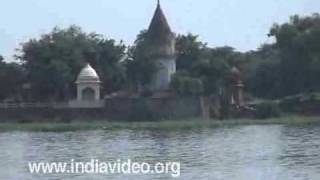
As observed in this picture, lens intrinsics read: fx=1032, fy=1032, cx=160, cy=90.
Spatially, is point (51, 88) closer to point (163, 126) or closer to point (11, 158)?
point (163, 126)

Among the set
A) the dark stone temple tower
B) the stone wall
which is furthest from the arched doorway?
the dark stone temple tower

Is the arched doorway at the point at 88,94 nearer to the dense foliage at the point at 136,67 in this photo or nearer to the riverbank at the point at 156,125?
the dense foliage at the point at 136,67

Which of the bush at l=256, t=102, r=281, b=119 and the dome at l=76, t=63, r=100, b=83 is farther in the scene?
the dome at l=76, t=63, r=100, b=83

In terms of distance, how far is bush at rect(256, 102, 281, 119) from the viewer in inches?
2032

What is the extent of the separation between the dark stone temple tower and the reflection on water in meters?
19.3

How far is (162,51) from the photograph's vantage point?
2315 inches

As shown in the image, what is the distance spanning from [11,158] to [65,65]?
3174 cm

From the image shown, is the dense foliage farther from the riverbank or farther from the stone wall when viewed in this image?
the riverbank

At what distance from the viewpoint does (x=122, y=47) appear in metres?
64.3

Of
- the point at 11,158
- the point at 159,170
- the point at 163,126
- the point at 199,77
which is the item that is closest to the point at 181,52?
the point at 199,77

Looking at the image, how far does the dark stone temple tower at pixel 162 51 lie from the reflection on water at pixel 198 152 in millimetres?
19289

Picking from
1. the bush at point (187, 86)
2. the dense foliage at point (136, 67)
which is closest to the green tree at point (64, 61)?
the dense foliage at point (136, 67)

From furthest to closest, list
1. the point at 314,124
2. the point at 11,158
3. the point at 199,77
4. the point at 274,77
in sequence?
the point at 274,77, the point at 199,77, the point at 314,124, the point at 11,158

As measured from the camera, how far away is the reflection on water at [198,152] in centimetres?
2130
